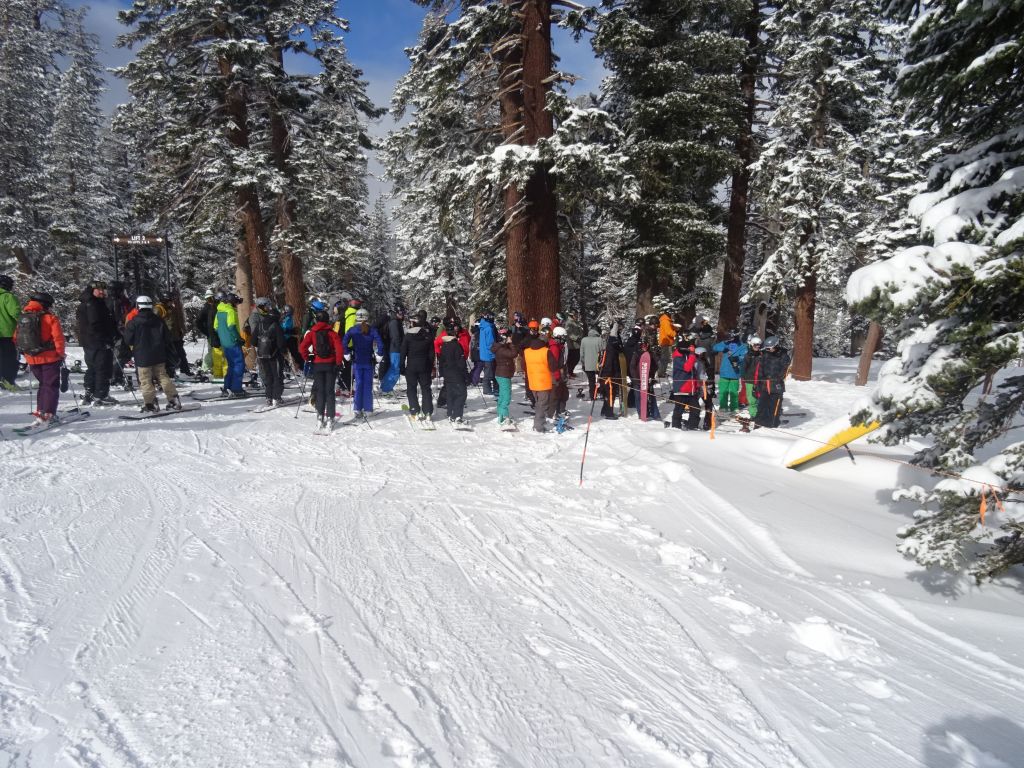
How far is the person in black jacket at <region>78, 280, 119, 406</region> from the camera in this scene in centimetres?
1033

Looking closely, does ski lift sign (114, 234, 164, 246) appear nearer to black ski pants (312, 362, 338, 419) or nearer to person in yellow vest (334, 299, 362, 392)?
person in yellow vest (334, 299, 362, 392)

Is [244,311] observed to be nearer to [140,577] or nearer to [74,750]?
[140,577]

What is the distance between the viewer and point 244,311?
18672 mm

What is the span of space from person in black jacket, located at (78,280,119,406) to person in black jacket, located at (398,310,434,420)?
551 cm

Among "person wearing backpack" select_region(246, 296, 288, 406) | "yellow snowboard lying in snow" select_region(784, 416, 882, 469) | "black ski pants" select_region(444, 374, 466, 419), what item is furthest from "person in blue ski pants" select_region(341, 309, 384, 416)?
"yellow snowboard lying in snow" select_region(784, 416, 882, 469)

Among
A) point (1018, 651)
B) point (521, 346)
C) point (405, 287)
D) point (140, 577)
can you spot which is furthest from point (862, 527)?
point (405, 287)

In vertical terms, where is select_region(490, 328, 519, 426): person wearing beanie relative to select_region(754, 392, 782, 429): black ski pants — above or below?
above

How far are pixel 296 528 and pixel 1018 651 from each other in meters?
6.08

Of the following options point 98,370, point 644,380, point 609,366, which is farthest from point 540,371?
point 98,370

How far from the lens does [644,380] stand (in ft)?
39.0

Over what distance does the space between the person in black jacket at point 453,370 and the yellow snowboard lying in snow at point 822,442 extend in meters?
5.62

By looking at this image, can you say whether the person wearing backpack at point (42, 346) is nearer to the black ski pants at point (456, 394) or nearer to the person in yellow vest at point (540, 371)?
the black ski pants at point (456, 394)

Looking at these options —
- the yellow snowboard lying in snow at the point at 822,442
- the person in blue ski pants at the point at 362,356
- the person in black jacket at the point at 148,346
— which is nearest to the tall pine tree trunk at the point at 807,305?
the yellow snowboard lying in snow at the point at 822,442

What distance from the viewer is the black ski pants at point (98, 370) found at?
10547mm
